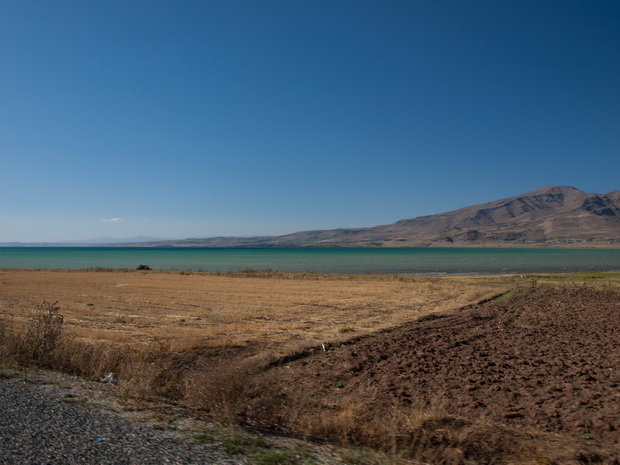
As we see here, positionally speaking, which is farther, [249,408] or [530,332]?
[530,332]

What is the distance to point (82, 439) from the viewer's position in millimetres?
4762

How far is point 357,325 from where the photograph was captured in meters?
18.8

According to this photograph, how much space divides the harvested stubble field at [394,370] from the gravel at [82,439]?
1090mm

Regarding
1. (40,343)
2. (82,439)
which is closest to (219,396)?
(82,439)

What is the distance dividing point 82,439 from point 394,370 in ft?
24.9

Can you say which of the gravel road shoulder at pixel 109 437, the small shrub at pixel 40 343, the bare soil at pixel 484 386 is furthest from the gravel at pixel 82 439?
the small shrub at pixel 40 343

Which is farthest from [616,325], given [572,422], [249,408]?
[249,408]

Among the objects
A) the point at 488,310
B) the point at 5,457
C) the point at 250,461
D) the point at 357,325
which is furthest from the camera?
the point at 488,310

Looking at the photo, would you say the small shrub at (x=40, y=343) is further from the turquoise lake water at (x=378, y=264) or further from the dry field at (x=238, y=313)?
the turquoise lake water at (x=378, y=264)

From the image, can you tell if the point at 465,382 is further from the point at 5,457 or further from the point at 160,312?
the point at 160,312

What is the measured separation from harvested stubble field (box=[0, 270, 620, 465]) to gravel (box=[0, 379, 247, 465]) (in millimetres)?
1090

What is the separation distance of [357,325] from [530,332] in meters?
6.80

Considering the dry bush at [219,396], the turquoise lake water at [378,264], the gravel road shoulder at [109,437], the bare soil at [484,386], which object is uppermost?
the gravel road shoulder at [109,437]

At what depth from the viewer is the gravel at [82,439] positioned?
4.36m
